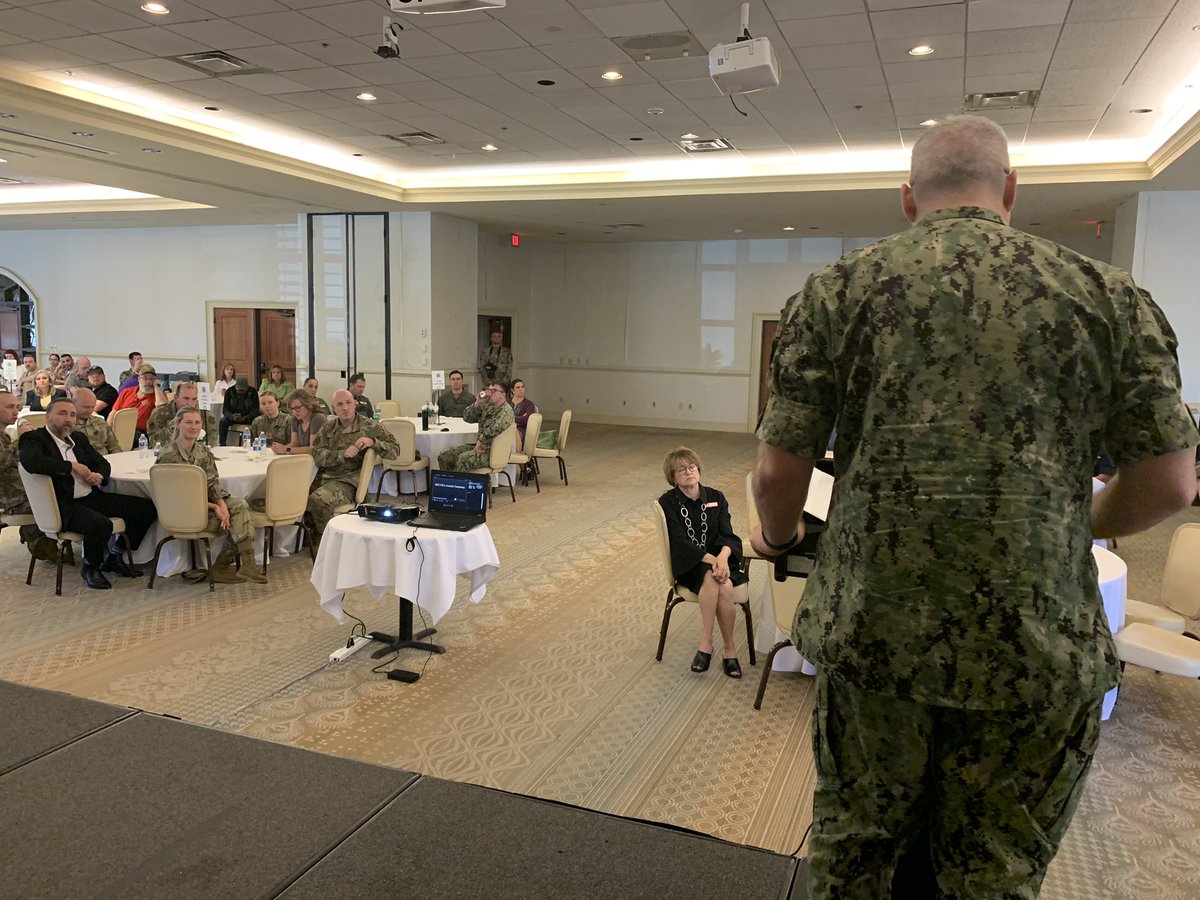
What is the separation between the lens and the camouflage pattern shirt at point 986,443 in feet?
4.53

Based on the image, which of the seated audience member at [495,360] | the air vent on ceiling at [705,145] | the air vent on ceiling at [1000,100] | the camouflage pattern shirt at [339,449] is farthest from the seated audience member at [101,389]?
the air vent on ceiling at [1000,100]

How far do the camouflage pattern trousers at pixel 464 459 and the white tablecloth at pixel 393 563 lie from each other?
13.1 feet

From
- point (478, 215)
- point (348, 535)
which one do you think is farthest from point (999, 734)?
point (478, 215)

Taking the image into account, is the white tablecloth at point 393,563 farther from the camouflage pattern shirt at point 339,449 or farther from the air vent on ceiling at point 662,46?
the air vent on ceiling at point 662,46

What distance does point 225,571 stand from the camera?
628 centimetres

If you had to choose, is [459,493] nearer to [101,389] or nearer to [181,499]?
[181,499]

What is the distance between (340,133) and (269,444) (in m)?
3.50

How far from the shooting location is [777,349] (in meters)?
1.53

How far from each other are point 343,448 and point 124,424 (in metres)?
3.90

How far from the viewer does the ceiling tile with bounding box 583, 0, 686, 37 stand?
17.7 feet

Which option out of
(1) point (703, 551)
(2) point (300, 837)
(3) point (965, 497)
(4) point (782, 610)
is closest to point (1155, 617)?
(4) point (782, 610)

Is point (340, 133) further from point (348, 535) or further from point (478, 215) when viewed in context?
point (348, 535)

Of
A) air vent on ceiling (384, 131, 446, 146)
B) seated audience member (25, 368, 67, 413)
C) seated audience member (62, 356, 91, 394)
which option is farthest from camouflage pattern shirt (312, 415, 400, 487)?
seated audience member (62, 356, 91, 394)

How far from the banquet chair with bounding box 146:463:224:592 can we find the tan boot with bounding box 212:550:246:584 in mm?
369
